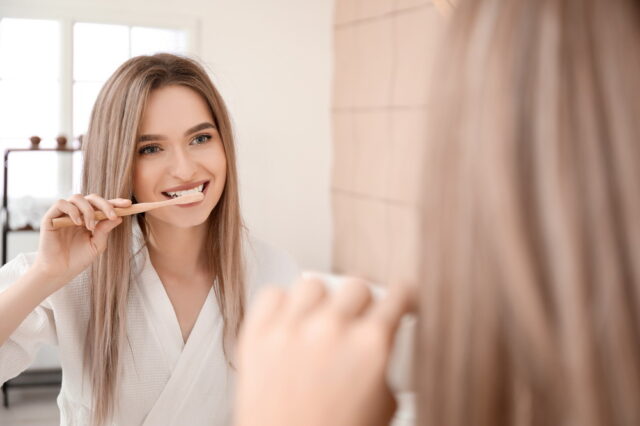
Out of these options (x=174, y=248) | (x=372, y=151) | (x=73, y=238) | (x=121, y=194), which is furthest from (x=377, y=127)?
(x=73, y=238)

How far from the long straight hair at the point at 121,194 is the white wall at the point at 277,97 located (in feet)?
7.74

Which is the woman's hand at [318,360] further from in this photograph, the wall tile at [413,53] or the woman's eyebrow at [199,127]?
the wall tile at [413,53]

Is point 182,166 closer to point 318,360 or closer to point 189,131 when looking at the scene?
point 189,131

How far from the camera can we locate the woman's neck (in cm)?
134

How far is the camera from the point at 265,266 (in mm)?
1451

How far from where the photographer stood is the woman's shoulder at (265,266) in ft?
4.66

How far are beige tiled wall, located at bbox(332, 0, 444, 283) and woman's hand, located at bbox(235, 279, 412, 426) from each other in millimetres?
2700

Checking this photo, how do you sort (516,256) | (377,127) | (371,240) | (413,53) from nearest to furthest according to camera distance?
(516,256)
(413,53)
(377,127)
(371,240)

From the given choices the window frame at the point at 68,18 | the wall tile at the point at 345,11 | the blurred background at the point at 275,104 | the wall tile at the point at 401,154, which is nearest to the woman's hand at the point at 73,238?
the blurred background at the point at 275,104

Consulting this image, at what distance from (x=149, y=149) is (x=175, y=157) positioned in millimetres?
57

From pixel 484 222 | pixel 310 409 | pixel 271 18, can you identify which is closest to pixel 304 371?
pixel 310 409

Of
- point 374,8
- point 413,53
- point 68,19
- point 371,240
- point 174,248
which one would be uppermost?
point 374,8

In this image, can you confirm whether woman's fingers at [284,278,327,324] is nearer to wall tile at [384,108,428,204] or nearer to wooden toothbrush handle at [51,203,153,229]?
wooden toothbrush handle at [51,203,153,229]

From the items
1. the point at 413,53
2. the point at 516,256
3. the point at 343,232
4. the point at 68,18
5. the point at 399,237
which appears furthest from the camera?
the point at 343,232
